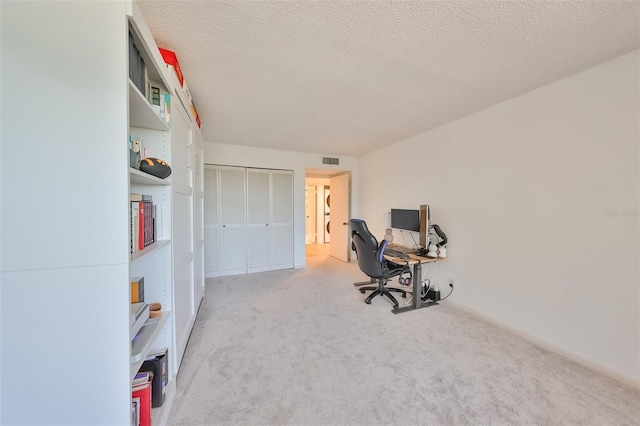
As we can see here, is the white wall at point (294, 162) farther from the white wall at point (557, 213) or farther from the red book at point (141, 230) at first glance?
the red book at point (141, 230)

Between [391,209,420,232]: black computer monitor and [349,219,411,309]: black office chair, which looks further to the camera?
[391,209,420,232]: black computer monitor

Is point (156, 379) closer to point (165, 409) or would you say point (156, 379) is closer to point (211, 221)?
point (165, 409)

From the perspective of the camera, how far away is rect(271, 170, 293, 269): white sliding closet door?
4.23 meters

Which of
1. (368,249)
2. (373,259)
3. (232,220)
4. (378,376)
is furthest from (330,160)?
(378,376)

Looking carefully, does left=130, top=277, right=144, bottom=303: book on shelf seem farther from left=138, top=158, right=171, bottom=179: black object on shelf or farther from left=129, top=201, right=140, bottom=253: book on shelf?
left=138, top=158, right=171, bottom=179: black object on shelf

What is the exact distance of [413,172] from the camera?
3.41m

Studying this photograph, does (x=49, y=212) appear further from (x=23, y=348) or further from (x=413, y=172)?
(x=413, y=172)

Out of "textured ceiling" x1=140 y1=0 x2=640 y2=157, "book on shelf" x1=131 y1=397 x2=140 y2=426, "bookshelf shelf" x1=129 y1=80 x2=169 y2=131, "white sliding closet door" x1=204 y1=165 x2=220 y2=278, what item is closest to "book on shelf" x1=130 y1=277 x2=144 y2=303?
"book on shelf" x1=131 y1=397 x2=140 y2=426

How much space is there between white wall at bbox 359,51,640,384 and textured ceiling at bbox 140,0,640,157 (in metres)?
0.25

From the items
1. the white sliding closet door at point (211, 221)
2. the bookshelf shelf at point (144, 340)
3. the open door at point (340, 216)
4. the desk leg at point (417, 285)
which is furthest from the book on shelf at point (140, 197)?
the open door at point (340, 216)

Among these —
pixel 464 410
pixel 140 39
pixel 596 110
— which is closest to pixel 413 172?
pixel 596 110

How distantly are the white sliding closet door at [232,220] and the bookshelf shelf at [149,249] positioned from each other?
→ 8.15ft

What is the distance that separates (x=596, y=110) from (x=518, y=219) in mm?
971

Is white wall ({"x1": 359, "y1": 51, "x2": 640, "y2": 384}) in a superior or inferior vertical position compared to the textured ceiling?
inferior
